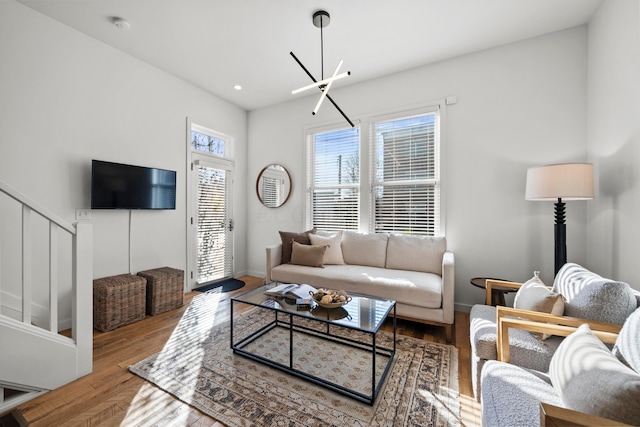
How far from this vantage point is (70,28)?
8.75 ft

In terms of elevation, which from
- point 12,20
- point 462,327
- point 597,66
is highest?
point 12,20

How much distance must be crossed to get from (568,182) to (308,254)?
2.56 meters

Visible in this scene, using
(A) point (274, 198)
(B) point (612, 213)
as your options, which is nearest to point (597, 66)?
(B) point (612, 213)

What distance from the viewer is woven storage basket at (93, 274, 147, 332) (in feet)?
8.47

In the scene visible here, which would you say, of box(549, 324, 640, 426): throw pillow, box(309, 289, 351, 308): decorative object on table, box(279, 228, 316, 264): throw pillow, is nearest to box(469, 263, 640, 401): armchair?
box(549, 324, 640, 426): throw pillow

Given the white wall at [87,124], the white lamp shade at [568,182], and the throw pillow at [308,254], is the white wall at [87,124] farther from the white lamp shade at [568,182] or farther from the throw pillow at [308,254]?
the white lamp shade at [568,182]

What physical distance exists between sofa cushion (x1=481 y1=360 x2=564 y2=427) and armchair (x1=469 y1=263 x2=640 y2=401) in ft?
0.69

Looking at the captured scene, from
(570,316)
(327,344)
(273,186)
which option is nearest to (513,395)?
(570,316)

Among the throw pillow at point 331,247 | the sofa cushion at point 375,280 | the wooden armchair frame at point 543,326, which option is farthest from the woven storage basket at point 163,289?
the wooden armchair frame at point 543,326

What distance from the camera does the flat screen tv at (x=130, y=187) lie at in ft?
9.09

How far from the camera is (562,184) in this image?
7.11ft

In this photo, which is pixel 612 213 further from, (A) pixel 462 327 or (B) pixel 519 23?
(B) pixel 519 23

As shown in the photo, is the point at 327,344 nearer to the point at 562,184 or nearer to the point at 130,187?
the point at 562,184

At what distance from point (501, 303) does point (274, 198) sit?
3.38 m
